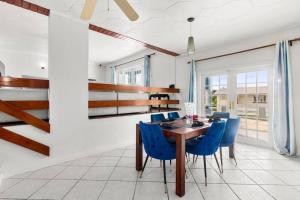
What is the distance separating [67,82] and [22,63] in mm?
5022

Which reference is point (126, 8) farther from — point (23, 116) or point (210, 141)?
point (23, 116)

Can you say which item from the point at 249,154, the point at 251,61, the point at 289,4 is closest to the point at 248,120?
the point at 249,154

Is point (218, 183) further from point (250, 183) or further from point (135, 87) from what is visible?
point (135, 87)

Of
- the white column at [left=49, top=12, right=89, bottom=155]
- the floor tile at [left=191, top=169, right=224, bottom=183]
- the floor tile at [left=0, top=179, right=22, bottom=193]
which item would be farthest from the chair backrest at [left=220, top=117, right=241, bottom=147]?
the floor tile at [left=0, top=179, right=22, bottom=193]

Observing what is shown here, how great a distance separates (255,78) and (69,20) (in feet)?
14.3

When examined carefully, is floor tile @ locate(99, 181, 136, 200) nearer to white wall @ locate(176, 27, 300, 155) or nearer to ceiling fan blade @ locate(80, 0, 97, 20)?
ceiling fan blade @ locate(80, 0, 97, 20)

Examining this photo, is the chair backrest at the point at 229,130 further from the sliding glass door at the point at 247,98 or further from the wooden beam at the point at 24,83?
the wooden beam at the point at 24,83

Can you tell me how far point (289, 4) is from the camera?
8.37 ft

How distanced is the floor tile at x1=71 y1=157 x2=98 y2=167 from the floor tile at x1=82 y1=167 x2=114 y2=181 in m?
0.22

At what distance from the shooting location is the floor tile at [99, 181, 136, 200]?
1.91 m

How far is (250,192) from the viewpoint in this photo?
6.63 ft

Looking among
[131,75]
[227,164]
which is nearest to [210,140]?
[227,164]

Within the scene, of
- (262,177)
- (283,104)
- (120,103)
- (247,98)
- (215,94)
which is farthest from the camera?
(215,94)

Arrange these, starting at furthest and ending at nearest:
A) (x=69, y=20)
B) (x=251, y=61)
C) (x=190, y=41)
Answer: (x=251, y=61) → (x=69, y=20) → (x=190, y=41)
